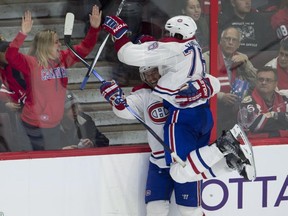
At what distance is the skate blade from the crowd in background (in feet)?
0.99

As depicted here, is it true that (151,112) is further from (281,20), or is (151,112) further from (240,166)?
(281,20)

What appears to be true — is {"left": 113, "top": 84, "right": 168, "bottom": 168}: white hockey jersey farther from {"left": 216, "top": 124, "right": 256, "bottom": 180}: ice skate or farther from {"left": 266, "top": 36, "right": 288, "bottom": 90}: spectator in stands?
{"left": 266, "top": 36, "right": 288, "bottom": 90}: spectator in stands

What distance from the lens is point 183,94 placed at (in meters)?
4.18

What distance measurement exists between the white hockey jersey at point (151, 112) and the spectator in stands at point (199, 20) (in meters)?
0.37

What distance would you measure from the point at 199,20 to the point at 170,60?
348mm

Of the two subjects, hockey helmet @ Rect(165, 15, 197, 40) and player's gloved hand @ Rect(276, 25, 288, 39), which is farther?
player's gloved hand @ Rect(276, 25, 288, 39)

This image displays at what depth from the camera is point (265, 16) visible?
443cm

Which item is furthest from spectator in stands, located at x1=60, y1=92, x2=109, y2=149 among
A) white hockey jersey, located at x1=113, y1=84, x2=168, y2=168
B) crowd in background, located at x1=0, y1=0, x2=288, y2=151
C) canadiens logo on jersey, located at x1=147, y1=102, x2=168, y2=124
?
canadiens logo on jersey, located at x1=147, y1=102, x2=168, y2=124

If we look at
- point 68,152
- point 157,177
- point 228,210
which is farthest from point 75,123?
point 228,210

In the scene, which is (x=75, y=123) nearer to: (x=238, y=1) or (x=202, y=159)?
(x=202, y=159)

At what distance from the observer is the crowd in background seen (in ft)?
14.1

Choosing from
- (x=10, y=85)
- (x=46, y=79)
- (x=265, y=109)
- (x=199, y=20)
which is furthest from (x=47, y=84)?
(x=265, y=109)

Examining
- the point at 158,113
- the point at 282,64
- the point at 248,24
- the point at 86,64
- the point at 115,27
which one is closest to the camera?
the point at 115,27

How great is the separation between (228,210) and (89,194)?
0.76 metres
